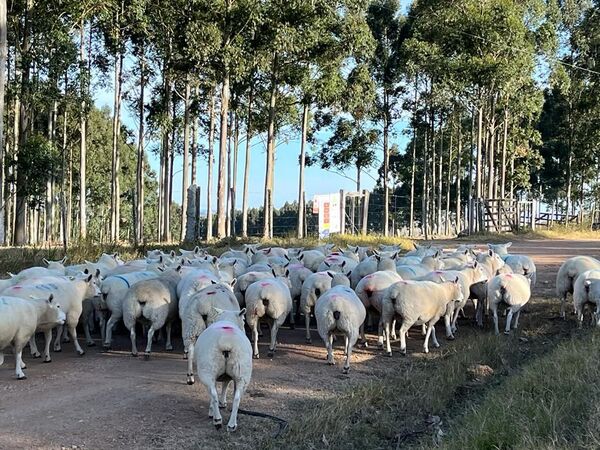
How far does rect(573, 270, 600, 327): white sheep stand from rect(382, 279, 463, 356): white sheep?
2.29 m

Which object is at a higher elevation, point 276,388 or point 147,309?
point 147,309

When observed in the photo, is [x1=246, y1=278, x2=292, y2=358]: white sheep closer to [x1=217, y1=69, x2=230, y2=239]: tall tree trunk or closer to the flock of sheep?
the flock of sheep

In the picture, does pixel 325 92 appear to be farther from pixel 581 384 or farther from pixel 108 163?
pixel 108 163

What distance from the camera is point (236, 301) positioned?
762 cm

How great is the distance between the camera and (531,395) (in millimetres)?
5898

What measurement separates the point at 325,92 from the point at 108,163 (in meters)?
27.6

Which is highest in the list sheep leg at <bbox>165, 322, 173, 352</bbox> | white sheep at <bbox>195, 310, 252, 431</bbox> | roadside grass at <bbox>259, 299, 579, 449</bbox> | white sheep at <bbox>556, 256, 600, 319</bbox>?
white sheep at <bbox>556, 256, 600, 319</bbox>

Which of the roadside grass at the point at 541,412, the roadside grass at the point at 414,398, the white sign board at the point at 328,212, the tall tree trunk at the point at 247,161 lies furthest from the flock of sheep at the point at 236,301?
the tall tree trunk at the point at 247,161

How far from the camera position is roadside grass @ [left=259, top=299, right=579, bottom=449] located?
18.8 ft

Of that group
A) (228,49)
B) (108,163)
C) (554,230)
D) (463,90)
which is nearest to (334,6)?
(228,49)

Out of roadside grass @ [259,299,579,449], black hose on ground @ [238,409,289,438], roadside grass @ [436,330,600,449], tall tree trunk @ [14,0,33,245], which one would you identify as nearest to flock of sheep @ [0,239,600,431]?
black hose on ground @ [238,409,289,438]

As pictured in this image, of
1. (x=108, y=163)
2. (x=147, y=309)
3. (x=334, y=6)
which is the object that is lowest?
(x=147, y=309)

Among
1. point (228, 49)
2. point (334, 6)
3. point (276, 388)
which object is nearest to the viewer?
point (276, 388)

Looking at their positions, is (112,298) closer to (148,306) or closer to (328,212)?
(148,306)
